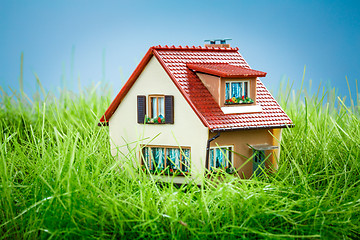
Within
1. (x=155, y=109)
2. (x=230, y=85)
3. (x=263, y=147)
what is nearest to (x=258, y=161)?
(x=263, y=147)

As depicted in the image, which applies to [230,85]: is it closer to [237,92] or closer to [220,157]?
[237,92]

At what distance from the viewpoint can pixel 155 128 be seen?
3.34 meters

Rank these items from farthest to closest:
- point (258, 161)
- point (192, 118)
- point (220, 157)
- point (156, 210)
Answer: point (258, 161) < point (220, 157) < point (192, 118) < point (156, 210)

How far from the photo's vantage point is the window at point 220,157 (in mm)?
3271

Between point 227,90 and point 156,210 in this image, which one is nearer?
point 156,210

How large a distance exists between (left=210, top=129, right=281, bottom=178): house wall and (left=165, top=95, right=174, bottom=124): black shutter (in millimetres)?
280

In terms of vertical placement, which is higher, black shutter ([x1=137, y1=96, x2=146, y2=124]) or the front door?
black shutter ([x1=137, y1=96, x2=146, y2=124])

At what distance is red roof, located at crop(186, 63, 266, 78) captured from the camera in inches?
123

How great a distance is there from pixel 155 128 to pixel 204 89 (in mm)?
400

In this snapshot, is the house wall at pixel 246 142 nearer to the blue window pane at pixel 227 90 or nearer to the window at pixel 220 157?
the window at pixel 220 157

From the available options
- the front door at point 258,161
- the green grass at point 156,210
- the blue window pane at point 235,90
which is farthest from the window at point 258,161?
the blue window pane at point 235,90

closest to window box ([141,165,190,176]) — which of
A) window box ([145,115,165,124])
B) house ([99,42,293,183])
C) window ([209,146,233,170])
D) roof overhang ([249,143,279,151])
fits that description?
house ([99,42,293,183])

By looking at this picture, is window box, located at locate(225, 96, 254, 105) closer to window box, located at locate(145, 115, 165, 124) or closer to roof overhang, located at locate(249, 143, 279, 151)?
roof overhang, located at locate(249, 143, 279, 151)

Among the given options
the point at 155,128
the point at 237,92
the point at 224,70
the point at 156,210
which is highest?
the point at 224,70
